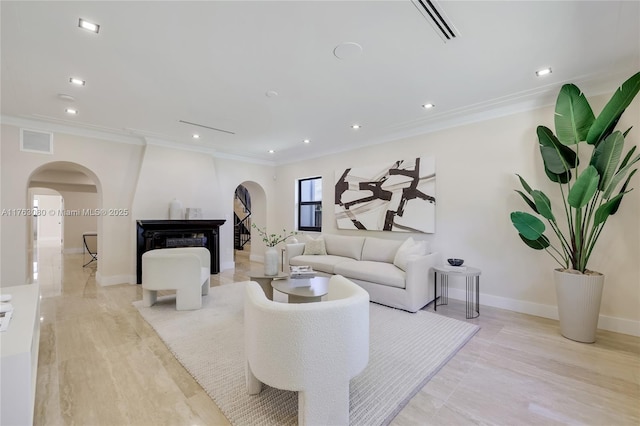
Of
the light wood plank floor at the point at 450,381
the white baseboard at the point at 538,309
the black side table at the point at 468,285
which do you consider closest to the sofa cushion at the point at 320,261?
the black side table at the point at 468,285

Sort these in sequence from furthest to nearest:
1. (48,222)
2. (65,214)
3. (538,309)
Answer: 1. (48,222)
2. (65,214)
3. (538,309)

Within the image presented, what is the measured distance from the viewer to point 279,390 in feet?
6.56

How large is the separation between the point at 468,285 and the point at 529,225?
139 cm

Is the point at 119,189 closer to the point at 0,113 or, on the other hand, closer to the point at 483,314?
the point at 0,113

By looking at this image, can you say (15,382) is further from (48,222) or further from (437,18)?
(48,222)

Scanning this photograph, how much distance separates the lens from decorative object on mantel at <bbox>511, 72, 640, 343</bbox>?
8.32 feet

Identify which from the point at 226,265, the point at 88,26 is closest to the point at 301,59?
the point at 88,26

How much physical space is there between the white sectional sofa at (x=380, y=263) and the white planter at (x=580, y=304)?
4.67ft

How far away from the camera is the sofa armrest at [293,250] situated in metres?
5.32

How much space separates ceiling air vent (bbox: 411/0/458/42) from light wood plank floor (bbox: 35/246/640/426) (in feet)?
9.11

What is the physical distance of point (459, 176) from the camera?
4.09 metres

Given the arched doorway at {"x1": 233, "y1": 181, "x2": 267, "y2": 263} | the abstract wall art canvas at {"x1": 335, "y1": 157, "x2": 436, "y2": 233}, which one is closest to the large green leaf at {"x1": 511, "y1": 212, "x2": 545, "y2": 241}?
the abstract wall art canvas at {"x1": 335, "y1": 157, "x2": 436, "y2": 233}

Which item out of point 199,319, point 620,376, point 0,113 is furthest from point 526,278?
point 0,113

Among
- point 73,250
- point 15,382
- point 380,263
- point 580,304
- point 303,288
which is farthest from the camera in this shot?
point 73,250
